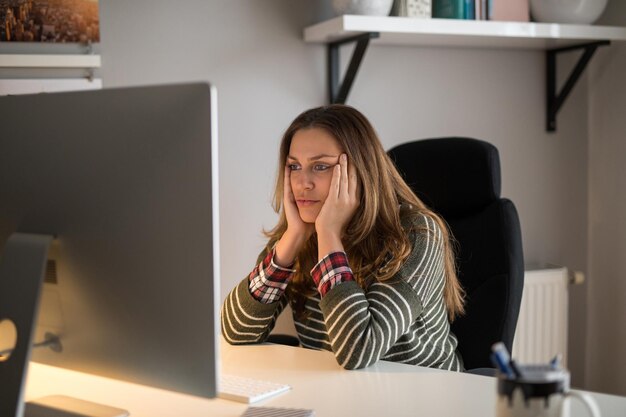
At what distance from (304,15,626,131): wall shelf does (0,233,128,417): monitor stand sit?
1427 mm

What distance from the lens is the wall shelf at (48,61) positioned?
2275 millimetres

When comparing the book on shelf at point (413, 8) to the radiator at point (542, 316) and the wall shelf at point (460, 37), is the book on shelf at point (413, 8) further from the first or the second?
the radiator at point (542, 316)

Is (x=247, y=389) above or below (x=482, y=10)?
below

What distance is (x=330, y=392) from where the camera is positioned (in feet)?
4.75

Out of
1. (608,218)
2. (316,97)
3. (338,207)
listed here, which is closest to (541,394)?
(338,207)

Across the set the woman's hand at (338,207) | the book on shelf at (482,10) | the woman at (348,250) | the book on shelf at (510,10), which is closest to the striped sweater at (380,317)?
the woman at (348,250)

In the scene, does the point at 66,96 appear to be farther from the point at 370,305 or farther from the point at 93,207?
the point at 370,305

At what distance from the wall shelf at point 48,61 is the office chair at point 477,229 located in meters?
0.90

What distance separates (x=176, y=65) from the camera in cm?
251

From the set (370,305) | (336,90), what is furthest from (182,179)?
(336,90)

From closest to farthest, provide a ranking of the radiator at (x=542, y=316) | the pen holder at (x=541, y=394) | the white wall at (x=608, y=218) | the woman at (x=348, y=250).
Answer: the pen holder at (x=541, y=394), the woman at (x=348, y=250), the radiator at (x=542, y=316), the white wall at (x=608, y=218)

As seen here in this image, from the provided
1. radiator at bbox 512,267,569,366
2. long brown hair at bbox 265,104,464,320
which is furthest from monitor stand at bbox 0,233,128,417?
radiator at bbox 512,267,569,366

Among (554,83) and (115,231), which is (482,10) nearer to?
(554,83)

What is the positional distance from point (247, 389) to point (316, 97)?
143 cm
